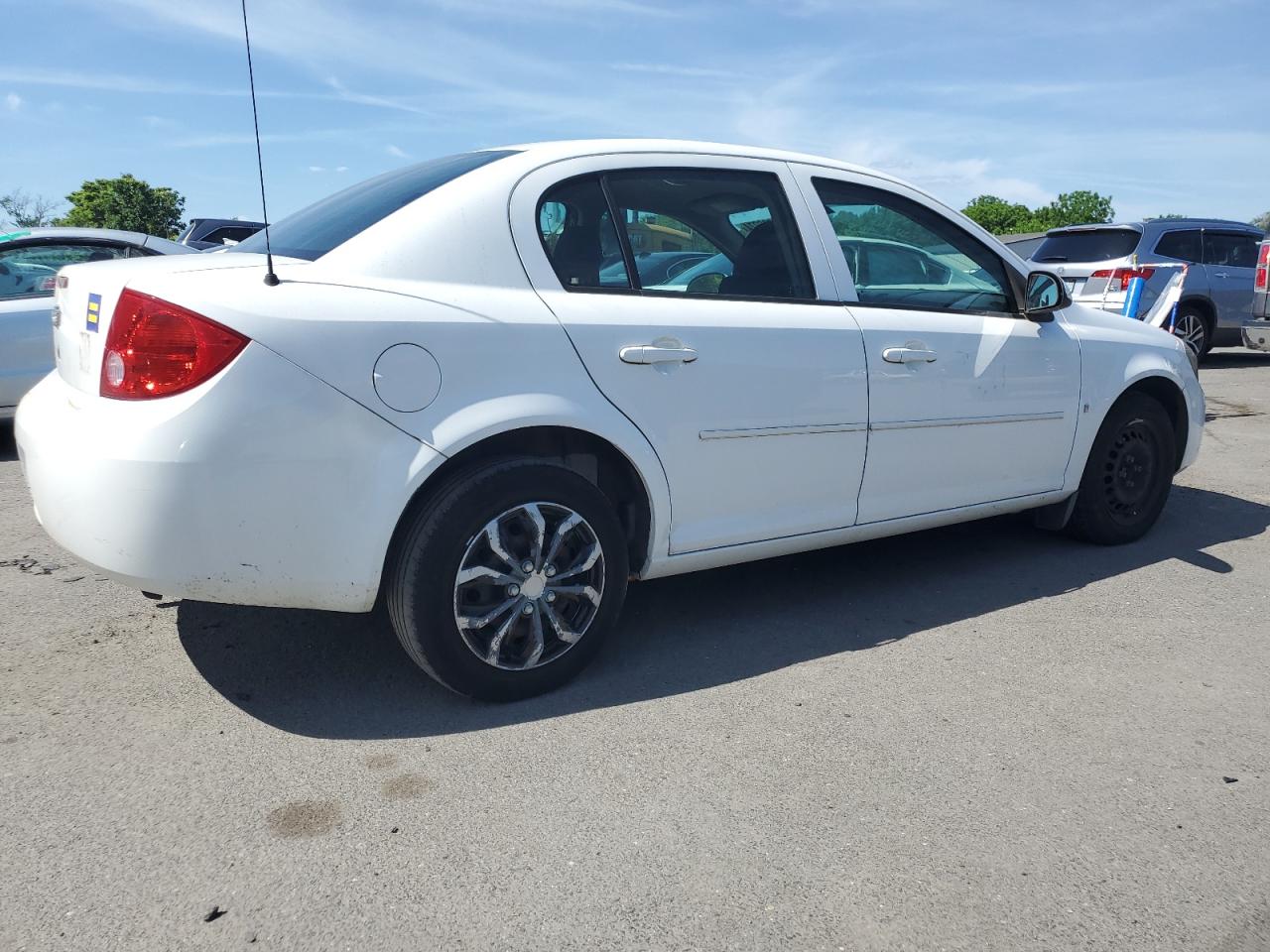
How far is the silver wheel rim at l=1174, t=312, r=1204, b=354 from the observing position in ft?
40.5

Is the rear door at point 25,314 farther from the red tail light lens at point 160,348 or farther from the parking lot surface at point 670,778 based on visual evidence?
the red tail light lens at point 160,348

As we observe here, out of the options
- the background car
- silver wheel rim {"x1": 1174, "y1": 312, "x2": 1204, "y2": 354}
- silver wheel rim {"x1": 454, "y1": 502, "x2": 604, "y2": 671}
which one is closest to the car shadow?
silver wheel rim {"x1": 454, "y1": 502, "x2": 604, "y2": 671}

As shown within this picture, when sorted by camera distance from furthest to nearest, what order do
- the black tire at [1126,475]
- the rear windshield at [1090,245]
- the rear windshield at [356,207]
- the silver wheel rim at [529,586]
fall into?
the rear windshield at [1090,245] < the black tire at [1126,475] < the rear windshield at [356,207] < the silver wheel rim at [529,586]

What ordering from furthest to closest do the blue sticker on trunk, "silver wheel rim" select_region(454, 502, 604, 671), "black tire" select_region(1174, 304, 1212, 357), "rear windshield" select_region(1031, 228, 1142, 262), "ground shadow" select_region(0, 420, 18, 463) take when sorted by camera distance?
"black tire" select_region(1174, 304, 1212, 357), "rear windshield" select_region(1031, 228, 1142, 262), "ground shadow" select_region(0, 420, 18, 463), "silver wheel rim" select_region(454, 502, 604, 671), the blue sticker on trunk

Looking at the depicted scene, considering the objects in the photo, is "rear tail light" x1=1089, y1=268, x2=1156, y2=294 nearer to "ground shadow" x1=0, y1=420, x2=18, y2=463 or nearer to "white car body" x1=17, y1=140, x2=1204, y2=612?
"white car body" x1=17, y1=140, x2=1204, y2=612

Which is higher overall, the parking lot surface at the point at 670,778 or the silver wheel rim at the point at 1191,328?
the silver wheel rim at the point at 1191,328

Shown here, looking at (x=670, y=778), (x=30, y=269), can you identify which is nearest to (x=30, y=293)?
(x=30, y=269)

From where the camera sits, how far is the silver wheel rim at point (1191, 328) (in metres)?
12.4

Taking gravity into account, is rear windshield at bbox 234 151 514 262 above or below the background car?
above

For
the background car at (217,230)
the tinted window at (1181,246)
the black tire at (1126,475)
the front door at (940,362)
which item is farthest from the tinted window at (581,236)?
the background car at (217,230)

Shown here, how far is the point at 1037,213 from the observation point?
2084 inches

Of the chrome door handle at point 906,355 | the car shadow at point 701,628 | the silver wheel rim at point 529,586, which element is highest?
the chrome door handle at point 906,355

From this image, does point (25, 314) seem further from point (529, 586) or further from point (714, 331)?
point (714, 331)

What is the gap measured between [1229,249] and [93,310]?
1310 centimetres
